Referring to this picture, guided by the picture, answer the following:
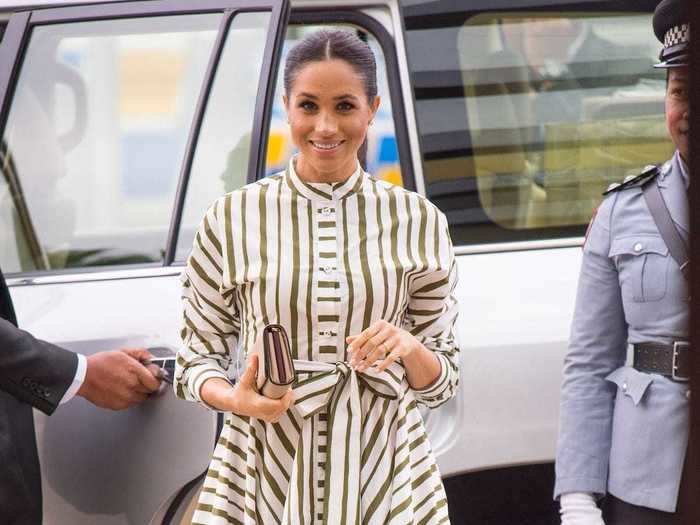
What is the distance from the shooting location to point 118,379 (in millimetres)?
2236

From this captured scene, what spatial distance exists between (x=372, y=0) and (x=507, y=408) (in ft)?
3.07

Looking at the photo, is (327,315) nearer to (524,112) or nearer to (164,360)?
(164,360)

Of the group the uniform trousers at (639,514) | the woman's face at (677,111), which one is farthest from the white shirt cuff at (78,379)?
the woman's face at (677,111)

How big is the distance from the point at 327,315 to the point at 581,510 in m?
0.52

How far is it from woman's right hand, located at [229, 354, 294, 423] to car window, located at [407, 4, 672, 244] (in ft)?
3.21

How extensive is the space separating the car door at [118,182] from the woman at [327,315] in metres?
0.56

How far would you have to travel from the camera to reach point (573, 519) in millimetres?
1829

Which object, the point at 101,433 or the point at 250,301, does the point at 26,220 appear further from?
the point at 250,301

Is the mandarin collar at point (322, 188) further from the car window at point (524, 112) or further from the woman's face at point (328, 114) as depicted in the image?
the car window at point (524, 112)

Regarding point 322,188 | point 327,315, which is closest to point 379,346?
point 327,315

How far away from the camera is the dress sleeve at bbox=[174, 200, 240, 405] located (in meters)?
1.79

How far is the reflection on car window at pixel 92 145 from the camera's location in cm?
259

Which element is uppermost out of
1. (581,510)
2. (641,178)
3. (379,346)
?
(641,178)

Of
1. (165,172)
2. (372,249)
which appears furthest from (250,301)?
(165,172)
